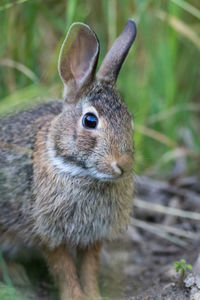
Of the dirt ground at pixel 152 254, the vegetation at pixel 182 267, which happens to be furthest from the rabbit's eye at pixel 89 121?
the dirt ground at pixel 152 254

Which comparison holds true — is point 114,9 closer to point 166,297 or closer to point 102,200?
point 102,200

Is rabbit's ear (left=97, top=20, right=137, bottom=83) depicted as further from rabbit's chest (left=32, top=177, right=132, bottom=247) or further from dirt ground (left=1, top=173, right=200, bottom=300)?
dirt ground (left=1, top=173, right=200, bottom=300)

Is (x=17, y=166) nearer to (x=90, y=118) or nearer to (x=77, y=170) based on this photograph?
(x=77, y=170)

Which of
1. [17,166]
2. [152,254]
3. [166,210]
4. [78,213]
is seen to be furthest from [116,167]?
[166,210]

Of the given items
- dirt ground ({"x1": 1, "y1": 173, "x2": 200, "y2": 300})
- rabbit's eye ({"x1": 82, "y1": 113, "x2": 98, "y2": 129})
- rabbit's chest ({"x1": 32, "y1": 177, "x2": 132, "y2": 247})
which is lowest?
dirt ground ({"x1": 1, "y1": 173, "x2": 200, "y2": 300})

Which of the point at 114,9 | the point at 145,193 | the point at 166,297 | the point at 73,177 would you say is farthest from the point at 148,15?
the point at 166,297

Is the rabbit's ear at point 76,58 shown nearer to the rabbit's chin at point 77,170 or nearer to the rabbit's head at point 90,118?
the rabbit's head at point 90,118

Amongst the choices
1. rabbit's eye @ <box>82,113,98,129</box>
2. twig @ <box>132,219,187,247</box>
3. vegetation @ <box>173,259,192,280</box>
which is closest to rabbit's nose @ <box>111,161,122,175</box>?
rabbit's eye @ <box>82,113,98,129</box>
